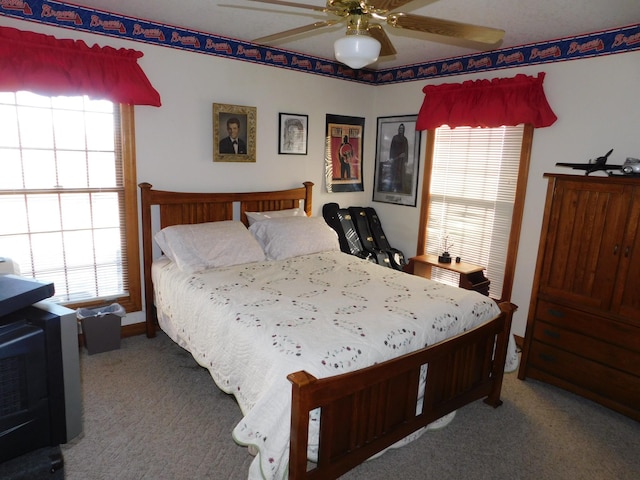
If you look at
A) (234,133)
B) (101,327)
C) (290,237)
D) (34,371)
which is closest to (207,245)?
(290,237)

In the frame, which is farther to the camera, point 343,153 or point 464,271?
point 343,153

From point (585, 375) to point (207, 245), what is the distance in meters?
2.81

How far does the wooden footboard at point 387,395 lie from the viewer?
177cm

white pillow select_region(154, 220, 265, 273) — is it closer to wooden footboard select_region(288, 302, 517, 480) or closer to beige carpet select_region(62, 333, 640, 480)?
beige carpet select_region(62, 333, 640, 480)

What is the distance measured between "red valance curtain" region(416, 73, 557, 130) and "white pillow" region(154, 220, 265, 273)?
Result: 2.11 metres

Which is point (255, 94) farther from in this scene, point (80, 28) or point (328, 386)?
point (328, 386)

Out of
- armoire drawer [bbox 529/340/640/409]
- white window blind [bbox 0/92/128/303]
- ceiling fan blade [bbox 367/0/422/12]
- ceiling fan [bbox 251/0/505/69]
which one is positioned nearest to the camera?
ceiling fan blade [bbox 367/0/422/12]

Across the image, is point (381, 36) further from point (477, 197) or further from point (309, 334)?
point (477, 197)

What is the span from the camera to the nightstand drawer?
2660 mm

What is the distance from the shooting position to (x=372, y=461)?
2.25 metres

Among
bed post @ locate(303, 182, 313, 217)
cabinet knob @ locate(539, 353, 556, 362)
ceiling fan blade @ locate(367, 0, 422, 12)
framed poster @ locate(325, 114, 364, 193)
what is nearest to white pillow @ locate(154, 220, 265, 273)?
bed post @ locate(303, 182, 313, 217)

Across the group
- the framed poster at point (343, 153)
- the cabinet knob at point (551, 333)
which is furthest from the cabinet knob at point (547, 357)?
the framed poster at point (343, 153)

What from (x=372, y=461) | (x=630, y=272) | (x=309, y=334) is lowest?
(x=372, y=461)

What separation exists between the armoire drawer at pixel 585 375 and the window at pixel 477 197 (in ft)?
2.71
